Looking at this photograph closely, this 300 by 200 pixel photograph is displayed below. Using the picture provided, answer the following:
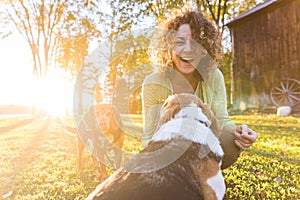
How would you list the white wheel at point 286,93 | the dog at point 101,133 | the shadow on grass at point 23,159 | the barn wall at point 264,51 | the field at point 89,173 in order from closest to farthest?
the field at point 89,173, the dog at point 101,133, the shadow on grass at point 23,159, the white wheel at point 286,93, the barn wall at point 264,51

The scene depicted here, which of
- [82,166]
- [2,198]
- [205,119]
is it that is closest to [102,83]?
[82,166]

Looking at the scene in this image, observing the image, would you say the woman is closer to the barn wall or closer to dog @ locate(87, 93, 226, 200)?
dog @ locate(87, 93, 226, 200)

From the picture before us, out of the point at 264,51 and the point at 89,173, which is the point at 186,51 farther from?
the point at 264,51

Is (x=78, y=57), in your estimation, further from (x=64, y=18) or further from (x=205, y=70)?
(x=205, y=70)

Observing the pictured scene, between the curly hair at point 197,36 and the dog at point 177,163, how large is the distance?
97 cm

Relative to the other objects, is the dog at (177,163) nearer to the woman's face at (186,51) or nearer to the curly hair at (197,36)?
the woman's face at (186,51)

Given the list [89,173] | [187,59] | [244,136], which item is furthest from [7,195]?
[244,136]

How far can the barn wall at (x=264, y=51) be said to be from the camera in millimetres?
15781

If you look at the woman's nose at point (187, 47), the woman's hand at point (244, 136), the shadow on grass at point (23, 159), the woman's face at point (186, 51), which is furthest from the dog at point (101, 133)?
the woman's hand at point (244, 136)

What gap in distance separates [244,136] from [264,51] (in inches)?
604

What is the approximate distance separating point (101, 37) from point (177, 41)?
20.9 metres

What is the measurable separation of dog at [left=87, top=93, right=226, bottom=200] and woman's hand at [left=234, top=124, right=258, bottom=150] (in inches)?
16.8

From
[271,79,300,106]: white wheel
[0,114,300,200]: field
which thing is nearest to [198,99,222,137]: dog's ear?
[0,114,300,200]: field

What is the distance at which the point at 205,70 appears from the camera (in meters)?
3.45
